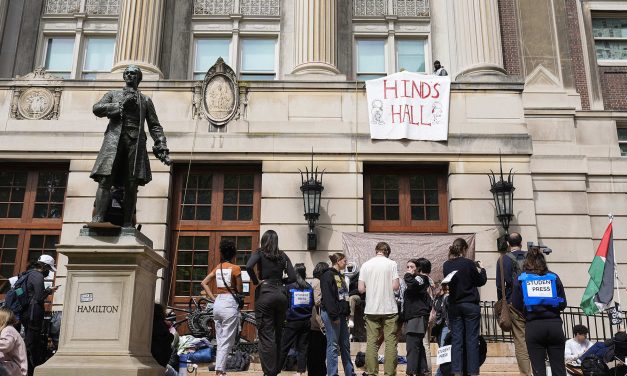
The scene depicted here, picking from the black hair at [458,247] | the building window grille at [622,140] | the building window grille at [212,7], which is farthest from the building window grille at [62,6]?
the building window grille at [622,140]

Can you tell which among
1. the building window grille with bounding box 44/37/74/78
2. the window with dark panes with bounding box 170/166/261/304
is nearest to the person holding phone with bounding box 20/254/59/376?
the window with dark panes with bounding box 170/166/261/304

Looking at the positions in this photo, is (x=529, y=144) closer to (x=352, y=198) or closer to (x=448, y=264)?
(x=352, y=198)

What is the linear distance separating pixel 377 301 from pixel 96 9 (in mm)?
15872

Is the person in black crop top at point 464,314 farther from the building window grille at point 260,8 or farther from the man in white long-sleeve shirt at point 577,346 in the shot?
the building window grille at point 260,8

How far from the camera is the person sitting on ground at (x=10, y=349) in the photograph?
7.75m

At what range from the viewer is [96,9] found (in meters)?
20.7

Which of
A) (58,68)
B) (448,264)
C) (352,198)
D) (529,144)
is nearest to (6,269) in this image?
(58,68)

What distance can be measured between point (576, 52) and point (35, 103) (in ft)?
56.3

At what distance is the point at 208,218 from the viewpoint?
16.3 m

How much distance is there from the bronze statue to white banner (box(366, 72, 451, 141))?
8215 millimetres

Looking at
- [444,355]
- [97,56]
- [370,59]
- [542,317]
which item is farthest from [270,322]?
[97,56]

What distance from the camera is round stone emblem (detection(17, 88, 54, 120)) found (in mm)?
16594

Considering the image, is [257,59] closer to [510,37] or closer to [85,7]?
[85,7]

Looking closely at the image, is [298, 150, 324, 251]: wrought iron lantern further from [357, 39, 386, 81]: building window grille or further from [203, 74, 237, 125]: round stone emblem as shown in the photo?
[357, 39, 386, 81]: building window grille
